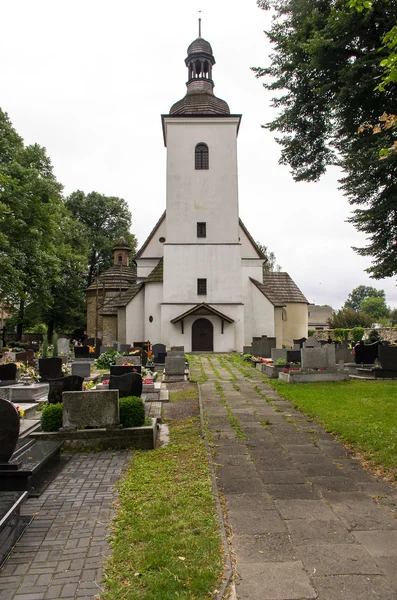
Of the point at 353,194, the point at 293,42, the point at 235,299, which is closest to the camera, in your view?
the point at 293,42

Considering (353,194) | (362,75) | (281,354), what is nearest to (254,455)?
(362,75)

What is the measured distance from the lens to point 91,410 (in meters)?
6.61

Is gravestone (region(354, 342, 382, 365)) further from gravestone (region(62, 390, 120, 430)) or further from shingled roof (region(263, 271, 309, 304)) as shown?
shingled roof (region(263, 271, 309, 304))

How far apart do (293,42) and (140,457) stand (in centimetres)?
869

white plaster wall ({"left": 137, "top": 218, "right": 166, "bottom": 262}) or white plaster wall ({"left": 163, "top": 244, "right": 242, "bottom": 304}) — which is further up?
white plaster wall ({"left": 137, "top": 218, "right": 166, "bottom": 262})

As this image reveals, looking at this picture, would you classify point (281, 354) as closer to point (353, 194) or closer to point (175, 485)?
point (353, 194)

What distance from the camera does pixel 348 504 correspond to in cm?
425

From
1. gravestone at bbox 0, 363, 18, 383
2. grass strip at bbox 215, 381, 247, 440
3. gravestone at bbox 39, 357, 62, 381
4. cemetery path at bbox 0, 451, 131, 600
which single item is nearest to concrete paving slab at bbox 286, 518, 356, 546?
cemetery path at bbox 0, 451, 131, 600

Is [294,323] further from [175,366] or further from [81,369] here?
[81,369]

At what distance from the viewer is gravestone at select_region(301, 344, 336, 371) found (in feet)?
43.9

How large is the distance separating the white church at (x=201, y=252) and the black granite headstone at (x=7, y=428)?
866 inches

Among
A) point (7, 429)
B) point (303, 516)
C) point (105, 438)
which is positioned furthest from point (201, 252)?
point (303, 516)

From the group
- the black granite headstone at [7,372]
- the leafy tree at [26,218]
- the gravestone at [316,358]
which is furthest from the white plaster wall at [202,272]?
the black granite headstone at [7,372]

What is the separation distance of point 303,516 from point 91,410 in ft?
12.4
